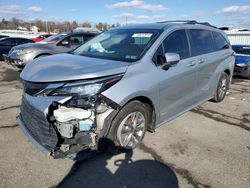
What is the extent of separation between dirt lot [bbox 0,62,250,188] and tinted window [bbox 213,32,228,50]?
6.50 feet

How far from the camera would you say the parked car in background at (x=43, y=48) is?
910cm

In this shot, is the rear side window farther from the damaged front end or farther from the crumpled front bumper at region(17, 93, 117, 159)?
the crumpled front bumper at region(17, 93, 117, 159)

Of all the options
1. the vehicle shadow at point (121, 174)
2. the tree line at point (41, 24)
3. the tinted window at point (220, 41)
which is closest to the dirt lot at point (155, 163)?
the vehicle shadow at point (121, 174)

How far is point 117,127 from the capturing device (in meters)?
3.18

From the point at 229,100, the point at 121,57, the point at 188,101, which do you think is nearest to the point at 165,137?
the point at 188,101

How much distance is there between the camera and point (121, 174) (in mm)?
3055

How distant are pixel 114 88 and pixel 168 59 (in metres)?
1.02

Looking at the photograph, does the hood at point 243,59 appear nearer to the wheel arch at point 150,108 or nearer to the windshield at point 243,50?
the windshield at point 243,50

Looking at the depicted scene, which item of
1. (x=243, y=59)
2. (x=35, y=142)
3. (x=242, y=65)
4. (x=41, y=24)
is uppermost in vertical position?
(x=41, y=24)

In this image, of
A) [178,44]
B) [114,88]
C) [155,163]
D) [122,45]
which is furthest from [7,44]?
[155,163]

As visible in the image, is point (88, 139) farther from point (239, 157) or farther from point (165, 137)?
point (239, 157)

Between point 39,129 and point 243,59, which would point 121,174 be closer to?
point 39,129

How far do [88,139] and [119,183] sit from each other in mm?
648

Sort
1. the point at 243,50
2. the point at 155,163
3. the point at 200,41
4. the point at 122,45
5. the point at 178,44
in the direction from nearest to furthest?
the point at 155,163, the point at 122,45, the point at 178,44, the point at 200,41, the point at 243,50
